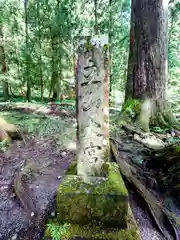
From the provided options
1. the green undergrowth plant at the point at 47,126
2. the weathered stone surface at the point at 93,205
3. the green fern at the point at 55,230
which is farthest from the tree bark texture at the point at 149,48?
the green fern at the point at 55,230

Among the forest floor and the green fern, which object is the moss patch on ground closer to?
the green fern

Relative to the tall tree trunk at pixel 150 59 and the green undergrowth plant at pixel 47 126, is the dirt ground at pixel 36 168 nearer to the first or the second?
the green undergrowth plant at pixel 47 126

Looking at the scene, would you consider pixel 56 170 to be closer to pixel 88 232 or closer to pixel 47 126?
pixel 88 232

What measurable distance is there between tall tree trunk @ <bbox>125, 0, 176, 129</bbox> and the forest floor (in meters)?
0.82

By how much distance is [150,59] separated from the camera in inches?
193

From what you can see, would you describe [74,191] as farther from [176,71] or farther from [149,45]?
[176,71]

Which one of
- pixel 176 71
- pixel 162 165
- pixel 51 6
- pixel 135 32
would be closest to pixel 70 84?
pixel 51 6

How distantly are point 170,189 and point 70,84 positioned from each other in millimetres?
12270

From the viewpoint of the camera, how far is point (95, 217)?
5.97ft

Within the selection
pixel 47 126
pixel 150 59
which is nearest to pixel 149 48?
pixel 150 59

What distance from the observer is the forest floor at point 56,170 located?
7.45 ft

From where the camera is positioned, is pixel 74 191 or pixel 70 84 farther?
pixel 70 84

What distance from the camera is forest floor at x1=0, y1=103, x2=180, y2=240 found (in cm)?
227

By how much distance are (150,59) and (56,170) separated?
12.0ft
